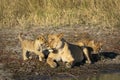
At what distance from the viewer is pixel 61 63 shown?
10430mm

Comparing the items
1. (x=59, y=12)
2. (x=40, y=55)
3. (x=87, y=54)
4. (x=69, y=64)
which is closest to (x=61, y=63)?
(x=69, y=64)

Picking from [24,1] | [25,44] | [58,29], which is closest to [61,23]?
[58,29]

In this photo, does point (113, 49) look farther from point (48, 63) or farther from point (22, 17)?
point (22, 17)

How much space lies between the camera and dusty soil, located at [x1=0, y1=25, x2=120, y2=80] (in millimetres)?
9969

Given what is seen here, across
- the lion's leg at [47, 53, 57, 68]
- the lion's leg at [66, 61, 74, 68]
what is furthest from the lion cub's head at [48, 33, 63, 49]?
the lion's leg at [66, 61, 74, 68]

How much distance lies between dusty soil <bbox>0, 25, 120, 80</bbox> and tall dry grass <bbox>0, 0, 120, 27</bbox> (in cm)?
35

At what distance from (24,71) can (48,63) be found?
0.51 meters

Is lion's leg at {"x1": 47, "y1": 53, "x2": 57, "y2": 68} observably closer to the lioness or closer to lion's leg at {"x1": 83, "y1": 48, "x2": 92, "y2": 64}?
the lioness

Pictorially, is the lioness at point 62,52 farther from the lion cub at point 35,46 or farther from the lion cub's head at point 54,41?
the lion cub at point 35,46

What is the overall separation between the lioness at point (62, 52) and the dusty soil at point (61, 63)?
5.0 inches

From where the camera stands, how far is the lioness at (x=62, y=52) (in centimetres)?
997

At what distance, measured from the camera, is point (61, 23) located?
13211 mm

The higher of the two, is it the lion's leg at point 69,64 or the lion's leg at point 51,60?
the lion's leg at point 51,60

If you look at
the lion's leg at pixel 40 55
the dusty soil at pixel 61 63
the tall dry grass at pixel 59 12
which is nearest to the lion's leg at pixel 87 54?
the dusty soil at pixel 61 63
